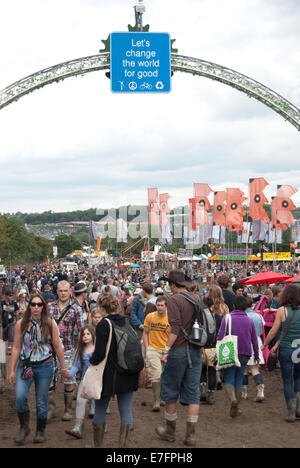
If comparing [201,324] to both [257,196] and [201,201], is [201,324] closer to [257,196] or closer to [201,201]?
[257,196]

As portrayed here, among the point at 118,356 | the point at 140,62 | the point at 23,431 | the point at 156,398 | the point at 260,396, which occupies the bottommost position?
the point at 260,396

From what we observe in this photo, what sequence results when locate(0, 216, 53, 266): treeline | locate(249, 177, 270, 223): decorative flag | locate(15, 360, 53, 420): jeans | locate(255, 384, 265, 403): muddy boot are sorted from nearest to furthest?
locate(15, 360, 53, 420): jeans < locate(255, 384, 265, 403): muddy boot < locate(249, 177, 270, 223): decorative flag < locate(0, 216, 53, 266): treeline

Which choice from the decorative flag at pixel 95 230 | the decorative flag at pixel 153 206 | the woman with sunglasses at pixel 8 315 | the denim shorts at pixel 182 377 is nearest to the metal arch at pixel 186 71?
the woman with sunglasses at pixel 8 315

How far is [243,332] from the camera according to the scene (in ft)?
23.5

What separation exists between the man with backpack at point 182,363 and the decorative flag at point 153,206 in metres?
31.6

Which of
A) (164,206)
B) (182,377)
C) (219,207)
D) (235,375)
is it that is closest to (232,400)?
(235,375)

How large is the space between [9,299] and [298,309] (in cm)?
679

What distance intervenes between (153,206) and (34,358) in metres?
32.8

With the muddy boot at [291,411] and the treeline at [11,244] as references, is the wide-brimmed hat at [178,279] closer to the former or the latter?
the muddy boot at [291,411]

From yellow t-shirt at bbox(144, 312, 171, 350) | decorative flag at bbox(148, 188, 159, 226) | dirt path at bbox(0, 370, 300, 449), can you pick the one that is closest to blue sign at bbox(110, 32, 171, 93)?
yellow t-shirt at bbox(144, 312, 171, 350)

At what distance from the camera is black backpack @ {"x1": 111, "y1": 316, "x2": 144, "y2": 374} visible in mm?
5098

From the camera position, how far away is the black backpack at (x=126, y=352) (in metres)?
5.10

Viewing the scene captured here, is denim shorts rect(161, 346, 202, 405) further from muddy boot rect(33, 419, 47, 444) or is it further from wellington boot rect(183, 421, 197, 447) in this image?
muddy boot rect(33, 419, 47, 444)
